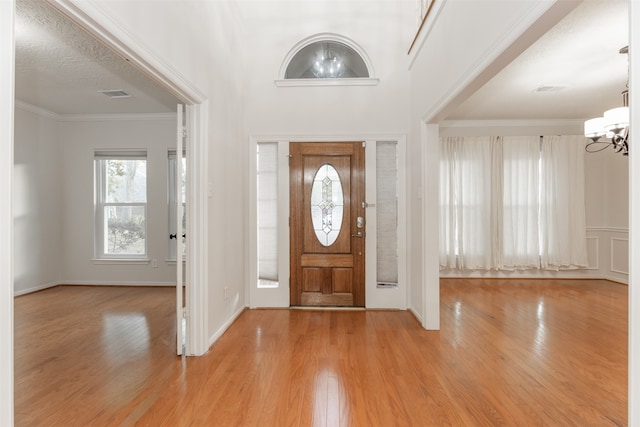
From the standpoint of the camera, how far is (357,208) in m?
4.39

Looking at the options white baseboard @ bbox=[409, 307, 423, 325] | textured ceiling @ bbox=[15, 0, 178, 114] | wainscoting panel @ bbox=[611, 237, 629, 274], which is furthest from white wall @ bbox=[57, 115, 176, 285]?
wainscoting panel @ bbox=[611, 237, 629, 274]

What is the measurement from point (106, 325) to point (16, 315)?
125 cm

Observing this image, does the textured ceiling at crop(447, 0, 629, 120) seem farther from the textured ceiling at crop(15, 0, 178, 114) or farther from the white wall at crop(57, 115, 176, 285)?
the white wall at crop(57, 115, 176, 285)

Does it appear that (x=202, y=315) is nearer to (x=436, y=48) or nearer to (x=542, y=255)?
(x=436, y=48)

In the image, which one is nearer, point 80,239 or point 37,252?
point 37,252

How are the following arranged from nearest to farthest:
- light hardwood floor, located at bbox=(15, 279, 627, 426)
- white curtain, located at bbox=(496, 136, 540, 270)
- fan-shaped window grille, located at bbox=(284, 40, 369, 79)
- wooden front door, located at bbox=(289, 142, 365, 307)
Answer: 1. light hardwood floor, located at bbox=(15, 279, 627, 426)
2. wooden front door, located at bbox=(289, 142, 365, 307)
3. fan-shaped window grille, located at bbox=(284, 40, 369, 79)
4. white curtain, located at bbox=(496, 136, 540, 270)

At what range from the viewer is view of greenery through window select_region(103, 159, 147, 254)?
587 cm

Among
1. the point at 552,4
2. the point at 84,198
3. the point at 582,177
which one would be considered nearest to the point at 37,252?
the point at 84,198

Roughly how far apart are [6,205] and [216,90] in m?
2.46

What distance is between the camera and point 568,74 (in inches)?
162

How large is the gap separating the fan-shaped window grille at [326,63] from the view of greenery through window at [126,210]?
320 centimetres

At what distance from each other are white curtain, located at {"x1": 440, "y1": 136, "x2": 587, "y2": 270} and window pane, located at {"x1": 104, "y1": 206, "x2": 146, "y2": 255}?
517 centimetres

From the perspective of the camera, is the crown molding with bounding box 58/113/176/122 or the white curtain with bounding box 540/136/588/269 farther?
the white curtain with bounding box 540/136/588/269

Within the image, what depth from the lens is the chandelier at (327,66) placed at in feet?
14.8
